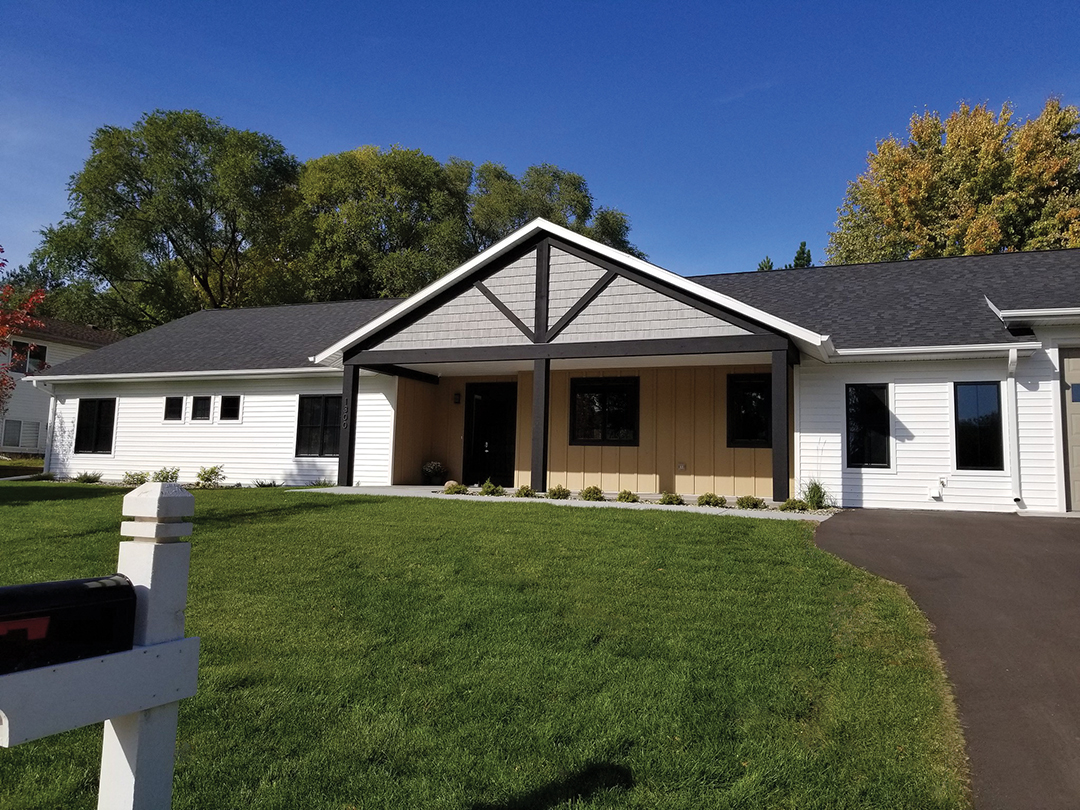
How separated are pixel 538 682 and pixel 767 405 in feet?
35.6

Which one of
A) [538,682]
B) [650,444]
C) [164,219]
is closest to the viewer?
[538,682]

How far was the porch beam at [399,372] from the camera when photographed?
1497 centimetres

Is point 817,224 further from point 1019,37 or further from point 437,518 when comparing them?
point 437,518

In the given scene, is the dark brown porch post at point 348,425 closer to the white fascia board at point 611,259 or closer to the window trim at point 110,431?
the white fascia board at point 611,259

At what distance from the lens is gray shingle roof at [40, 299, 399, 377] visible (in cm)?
1762

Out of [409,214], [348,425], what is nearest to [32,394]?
[409,214]

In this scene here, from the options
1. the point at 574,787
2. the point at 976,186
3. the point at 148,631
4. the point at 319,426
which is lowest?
the point at 574,787

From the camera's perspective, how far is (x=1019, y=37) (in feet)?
66.8

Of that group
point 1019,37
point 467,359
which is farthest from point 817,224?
point 467,359

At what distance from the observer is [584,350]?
12.8 metres

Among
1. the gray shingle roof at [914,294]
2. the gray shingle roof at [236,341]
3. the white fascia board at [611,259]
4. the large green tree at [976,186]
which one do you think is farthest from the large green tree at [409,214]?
the white fascia board at [611,259]

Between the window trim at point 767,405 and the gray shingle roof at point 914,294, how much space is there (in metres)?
1.33

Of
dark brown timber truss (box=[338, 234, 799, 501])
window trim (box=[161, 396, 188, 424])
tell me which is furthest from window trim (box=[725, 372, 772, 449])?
window trim (box=[161, 396, 188, 424])

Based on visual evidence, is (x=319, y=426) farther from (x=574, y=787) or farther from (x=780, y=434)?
(x=574, y=787)
